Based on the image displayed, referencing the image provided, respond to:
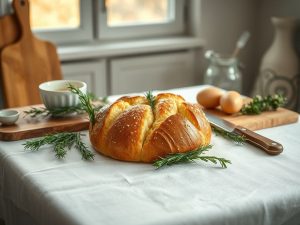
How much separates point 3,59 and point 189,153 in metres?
1.21

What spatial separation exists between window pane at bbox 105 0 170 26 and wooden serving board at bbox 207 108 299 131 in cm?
134

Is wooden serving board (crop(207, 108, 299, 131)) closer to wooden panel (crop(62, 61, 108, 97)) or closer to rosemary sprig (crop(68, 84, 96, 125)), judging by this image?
rosemary sprig (crop(68, 84, 96, 125))

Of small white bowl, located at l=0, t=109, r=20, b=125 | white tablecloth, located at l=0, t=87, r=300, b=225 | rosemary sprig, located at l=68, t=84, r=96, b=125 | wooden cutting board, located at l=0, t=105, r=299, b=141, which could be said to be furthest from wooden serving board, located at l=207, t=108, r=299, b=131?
small white bowl, located at l=0, t=109, r=20, b=125

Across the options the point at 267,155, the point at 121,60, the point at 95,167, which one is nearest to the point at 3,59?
the point at 121,60

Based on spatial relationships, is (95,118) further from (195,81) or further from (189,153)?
(195,81)

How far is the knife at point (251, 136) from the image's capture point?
50.3 inches

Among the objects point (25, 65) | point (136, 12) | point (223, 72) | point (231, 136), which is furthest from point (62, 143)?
point (136, 12)

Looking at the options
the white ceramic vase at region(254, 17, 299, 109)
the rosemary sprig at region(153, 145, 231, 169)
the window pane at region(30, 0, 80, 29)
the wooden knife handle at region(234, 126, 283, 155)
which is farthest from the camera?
the white ceramic vase at region(254, 17, 299, 109)

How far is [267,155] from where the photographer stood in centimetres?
127

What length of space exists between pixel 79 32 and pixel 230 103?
1353mm

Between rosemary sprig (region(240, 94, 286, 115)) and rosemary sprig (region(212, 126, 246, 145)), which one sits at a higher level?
rosemary sprig (region(240, 94, 286, 115))

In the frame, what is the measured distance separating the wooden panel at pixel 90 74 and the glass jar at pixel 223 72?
0.52 metres

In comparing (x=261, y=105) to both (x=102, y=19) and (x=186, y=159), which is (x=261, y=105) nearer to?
(x=186, y=159)

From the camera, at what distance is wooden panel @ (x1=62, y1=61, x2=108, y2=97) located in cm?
258
